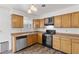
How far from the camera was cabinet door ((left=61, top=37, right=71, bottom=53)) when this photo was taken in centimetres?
366

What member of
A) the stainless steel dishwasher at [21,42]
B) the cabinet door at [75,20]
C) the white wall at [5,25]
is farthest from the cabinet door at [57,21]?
the white wall at [5,25]

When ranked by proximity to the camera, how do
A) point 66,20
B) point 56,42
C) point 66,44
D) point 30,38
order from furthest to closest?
point 30,38 → point 56,42 → point 66,20 → point 66,44

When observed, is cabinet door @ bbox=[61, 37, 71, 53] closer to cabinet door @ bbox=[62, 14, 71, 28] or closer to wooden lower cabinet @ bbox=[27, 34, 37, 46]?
cabinet door @ bbox=[62, 14, 71, 28]

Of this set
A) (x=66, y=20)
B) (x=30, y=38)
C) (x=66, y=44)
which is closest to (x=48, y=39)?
(x=30, y=38)

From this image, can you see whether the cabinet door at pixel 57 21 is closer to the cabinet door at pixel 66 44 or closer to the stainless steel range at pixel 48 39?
the stainless steel range at pixel 48 39

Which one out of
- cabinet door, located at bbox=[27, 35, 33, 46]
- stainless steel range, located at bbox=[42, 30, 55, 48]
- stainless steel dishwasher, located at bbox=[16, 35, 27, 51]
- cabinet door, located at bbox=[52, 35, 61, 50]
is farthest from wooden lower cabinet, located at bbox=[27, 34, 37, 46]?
cabinet door, located at bbox=[52, 35, 61, 50]

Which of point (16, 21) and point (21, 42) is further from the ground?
point (16, 21)

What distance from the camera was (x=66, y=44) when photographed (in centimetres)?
382

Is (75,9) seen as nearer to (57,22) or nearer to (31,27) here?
(57,22)

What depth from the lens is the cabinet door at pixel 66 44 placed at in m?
3.66

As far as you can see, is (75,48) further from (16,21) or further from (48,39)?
(16,21)
